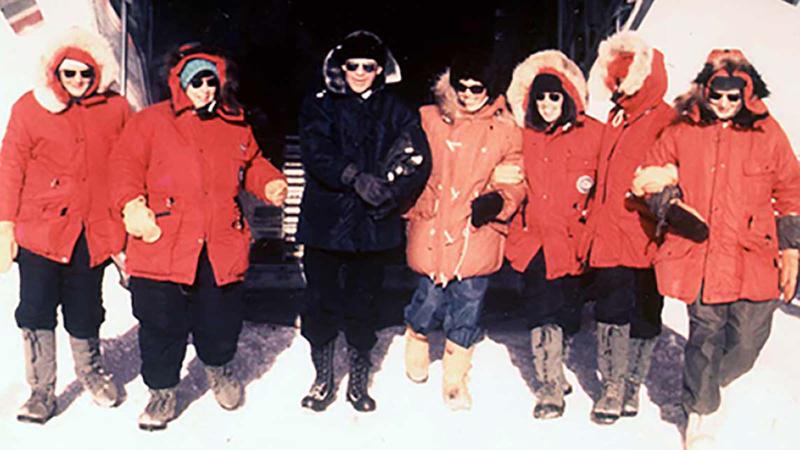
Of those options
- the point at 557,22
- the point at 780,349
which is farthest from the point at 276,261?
the point at 780,349

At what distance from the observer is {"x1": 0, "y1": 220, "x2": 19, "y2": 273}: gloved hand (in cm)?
376

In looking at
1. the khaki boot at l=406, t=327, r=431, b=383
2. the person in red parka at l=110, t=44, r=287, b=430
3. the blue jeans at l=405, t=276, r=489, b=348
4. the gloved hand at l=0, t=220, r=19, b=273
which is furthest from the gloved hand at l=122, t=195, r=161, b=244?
the khaki boot at l=406, t=327, r=431, b=383

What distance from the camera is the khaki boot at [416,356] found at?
459 centimetres

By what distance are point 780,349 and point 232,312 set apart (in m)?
3.60

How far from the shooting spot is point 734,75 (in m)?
3.46

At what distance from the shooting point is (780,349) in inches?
207

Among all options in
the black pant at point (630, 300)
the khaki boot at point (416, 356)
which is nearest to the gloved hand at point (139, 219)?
the khaki boot at point (416, 356)

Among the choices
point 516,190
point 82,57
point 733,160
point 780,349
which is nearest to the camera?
point 733,160

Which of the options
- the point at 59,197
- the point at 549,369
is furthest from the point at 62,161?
the point at 549,369

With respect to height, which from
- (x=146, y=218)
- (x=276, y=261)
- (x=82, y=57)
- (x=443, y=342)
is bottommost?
(x=443, y=342)

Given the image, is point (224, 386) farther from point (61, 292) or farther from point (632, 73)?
point (632, 73)

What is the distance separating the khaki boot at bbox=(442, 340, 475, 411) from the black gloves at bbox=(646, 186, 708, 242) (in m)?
1.27

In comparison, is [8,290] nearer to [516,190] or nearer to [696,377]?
[516,190]

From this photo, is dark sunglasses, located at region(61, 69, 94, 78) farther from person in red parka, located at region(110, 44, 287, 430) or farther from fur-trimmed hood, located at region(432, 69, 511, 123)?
fur-trimmed hood, located at region(432, 69, 511, 123)
